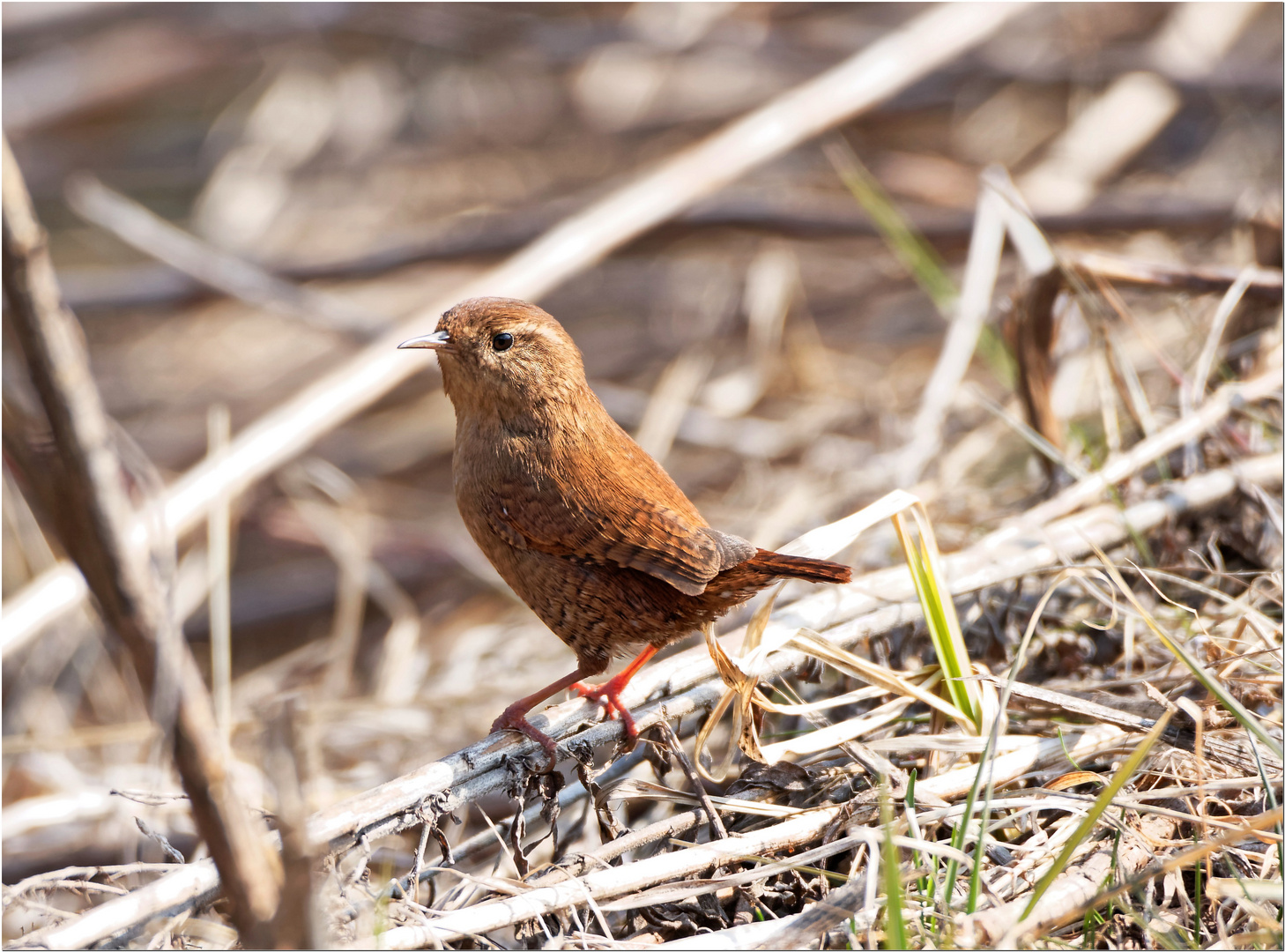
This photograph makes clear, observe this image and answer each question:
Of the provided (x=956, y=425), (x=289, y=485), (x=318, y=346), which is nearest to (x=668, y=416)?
(x=956, y=425)

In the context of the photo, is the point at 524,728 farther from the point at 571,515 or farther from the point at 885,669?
the point at 885,669

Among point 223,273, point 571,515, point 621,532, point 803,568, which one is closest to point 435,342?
point 571,515

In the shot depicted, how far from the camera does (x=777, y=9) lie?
738 cm

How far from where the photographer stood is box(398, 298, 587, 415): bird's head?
2576 millimetres

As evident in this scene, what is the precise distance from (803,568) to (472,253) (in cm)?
386

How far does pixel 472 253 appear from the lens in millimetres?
5512

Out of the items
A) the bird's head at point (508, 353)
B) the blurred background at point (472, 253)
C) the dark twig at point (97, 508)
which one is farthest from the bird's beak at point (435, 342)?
the blurred background at point (472, 253)

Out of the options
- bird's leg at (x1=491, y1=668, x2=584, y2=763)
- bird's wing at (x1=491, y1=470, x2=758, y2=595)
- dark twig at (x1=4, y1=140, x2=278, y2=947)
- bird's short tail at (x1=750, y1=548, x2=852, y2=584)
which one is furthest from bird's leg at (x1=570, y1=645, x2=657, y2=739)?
dark twig at (x1=4, y1=140, x2=278, y2=947)

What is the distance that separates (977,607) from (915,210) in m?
3.72

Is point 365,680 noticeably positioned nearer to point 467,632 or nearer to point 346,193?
point 467,632

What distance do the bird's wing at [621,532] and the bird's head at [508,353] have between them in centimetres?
27

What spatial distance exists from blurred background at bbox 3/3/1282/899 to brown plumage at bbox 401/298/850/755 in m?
1.06

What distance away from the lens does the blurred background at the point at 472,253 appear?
13.4 ft

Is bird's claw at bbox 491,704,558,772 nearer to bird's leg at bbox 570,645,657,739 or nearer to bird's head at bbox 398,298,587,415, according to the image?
bird's leg at bbox 570,645,657,739
